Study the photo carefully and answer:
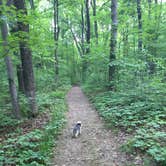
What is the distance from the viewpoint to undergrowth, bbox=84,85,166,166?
4672 mm

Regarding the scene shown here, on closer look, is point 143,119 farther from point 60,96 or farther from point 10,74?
point 60,96

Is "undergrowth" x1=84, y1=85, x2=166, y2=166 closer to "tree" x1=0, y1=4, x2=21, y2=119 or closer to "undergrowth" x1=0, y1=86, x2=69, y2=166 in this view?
"undergrowth" x1=0, y1=86, x2=69, y2=166

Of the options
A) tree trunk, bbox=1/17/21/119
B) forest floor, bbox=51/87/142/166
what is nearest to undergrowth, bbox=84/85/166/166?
forest floor, bbox=51/87/142/166

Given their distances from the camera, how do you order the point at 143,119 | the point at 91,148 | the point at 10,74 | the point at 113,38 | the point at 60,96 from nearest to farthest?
1. the point at 91,148
2. the point at 143,119
3. the point at 10,74
4. the point at 113,38
5. the point at 60,96

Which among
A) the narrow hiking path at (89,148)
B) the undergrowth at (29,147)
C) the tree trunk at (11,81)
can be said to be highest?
the tree trunk at (11,81)

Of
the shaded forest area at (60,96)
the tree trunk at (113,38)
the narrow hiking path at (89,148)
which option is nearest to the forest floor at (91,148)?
the narrow hiking path at (89,148)

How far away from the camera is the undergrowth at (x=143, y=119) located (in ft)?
15.3

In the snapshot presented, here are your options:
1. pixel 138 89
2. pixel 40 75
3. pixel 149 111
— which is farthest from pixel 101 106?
pixel 40 75

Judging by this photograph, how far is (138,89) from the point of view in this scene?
9.09m

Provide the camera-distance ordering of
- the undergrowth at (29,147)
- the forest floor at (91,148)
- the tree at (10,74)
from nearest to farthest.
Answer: the undergrowth at (29,147) → the forest floor at (91,148) → the tree at (10,74)

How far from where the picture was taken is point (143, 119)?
265 inches

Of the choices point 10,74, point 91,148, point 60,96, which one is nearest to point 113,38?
point 60,96

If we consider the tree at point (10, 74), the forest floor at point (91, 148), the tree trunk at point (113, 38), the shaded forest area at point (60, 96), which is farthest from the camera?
the tree trunk at point (113, 38)

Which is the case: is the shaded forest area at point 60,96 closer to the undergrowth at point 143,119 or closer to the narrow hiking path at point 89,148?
the undergrowth at point 143,119
